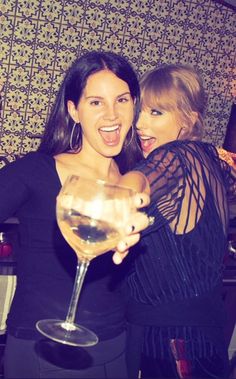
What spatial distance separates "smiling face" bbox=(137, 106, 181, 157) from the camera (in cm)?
197

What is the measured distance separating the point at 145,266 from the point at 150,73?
896mm

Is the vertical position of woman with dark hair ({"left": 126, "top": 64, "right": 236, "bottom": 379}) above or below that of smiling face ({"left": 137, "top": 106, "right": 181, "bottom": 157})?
below

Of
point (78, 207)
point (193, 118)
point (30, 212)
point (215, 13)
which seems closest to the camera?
point (78, 207)

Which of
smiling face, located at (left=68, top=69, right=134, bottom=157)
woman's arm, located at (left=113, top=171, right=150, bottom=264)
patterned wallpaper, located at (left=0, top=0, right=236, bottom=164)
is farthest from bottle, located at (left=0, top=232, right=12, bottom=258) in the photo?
woman's arm, located at (left=113, top=171, right=150, bottom=264)

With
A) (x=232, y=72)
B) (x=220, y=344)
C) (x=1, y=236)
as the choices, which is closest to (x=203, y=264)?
(x=220, y=344)

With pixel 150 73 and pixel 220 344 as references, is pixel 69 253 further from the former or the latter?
pixel 150 73

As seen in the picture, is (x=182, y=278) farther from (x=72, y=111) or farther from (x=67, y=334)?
(x=72, y=111)

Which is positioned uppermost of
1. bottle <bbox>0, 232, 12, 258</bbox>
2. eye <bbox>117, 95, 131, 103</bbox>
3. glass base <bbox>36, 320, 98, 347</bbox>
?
eye <bbox>117, 95, 131, 103</bbox>

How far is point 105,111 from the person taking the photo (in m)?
1.63

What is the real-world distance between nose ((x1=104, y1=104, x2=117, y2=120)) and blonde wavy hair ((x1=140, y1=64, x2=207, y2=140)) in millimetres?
378

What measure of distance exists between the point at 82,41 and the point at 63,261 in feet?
7.74

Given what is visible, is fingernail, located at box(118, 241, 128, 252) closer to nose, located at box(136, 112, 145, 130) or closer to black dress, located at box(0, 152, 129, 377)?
black dress, located at box(0, 152, 129, 377)

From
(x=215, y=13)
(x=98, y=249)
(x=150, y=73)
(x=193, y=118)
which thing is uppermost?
(x=215, y=13)

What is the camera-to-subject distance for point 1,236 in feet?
8.59
